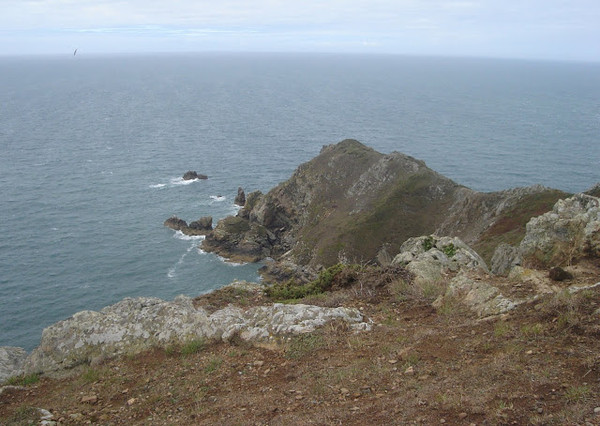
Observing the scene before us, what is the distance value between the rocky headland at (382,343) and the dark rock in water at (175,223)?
62916mm

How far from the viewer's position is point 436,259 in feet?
70.9

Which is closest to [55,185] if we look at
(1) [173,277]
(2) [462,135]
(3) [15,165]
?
(3) [15,165]

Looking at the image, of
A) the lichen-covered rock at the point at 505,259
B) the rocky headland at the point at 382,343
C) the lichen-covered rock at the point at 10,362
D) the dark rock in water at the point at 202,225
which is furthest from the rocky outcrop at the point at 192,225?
the lichen-covered rock at the point at 10,362

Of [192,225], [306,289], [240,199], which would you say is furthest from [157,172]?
[306,289]

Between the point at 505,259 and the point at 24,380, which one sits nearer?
the point at 24,380

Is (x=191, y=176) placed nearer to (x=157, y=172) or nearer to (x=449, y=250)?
(x=157, y=172)

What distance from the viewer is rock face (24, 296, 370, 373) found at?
15.3 meters

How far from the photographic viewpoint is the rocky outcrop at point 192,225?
81.1 m

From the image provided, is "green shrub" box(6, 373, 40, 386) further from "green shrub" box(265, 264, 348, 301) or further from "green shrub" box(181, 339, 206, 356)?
"green shrub" box(265, 264, 348, 301)

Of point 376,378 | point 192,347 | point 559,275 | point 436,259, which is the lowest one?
point 192,347

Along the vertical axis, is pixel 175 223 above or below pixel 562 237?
below

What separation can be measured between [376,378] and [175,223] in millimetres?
75423

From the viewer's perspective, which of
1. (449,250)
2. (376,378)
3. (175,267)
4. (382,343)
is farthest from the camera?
(175,267)

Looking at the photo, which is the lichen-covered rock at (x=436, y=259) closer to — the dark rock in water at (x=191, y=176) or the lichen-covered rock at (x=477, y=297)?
the lichen-covered rock at (x=477, y=297)
